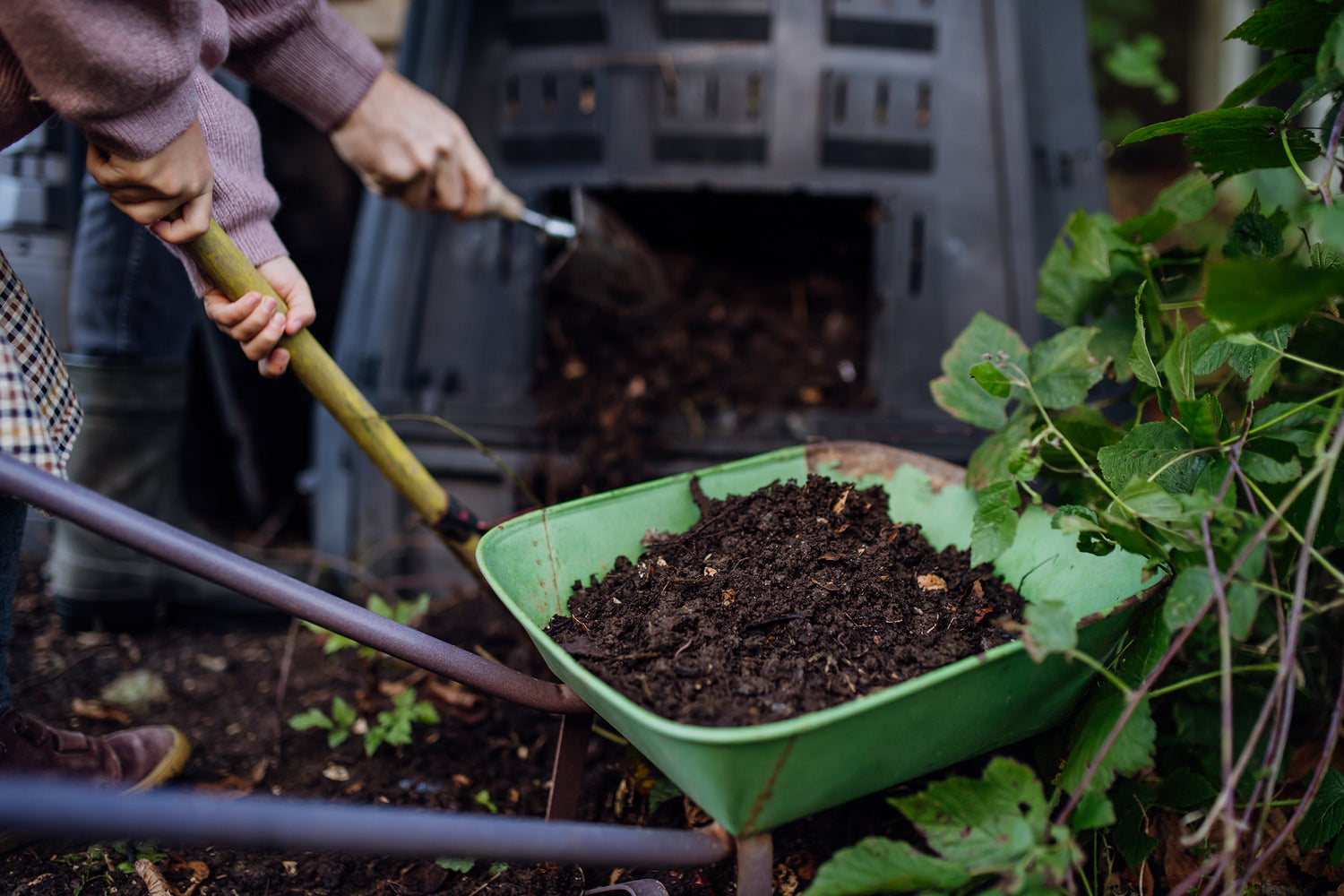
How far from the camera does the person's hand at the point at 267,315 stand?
117cm

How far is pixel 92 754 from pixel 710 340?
1477 mm

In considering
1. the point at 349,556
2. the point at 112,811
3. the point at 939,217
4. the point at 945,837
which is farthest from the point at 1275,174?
the point at 112,811

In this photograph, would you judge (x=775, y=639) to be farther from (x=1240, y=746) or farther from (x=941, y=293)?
(x=941, y=293)

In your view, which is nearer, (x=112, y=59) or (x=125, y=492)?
(x=112, y=59)

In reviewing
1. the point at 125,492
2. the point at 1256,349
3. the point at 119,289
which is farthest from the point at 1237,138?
the point at 125,492

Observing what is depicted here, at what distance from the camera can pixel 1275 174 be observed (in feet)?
9.03

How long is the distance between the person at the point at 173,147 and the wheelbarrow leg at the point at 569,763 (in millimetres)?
673

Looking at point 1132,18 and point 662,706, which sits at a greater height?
point 1132,18

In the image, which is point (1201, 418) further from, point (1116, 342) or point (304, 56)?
point (304, 56)

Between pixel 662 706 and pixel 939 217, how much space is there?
152 cm

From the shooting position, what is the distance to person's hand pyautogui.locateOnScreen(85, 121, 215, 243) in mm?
1007

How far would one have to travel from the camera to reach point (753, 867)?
89cm

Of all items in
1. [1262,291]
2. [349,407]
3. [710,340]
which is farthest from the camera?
[710,340]

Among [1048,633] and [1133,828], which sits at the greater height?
[1048,633]
